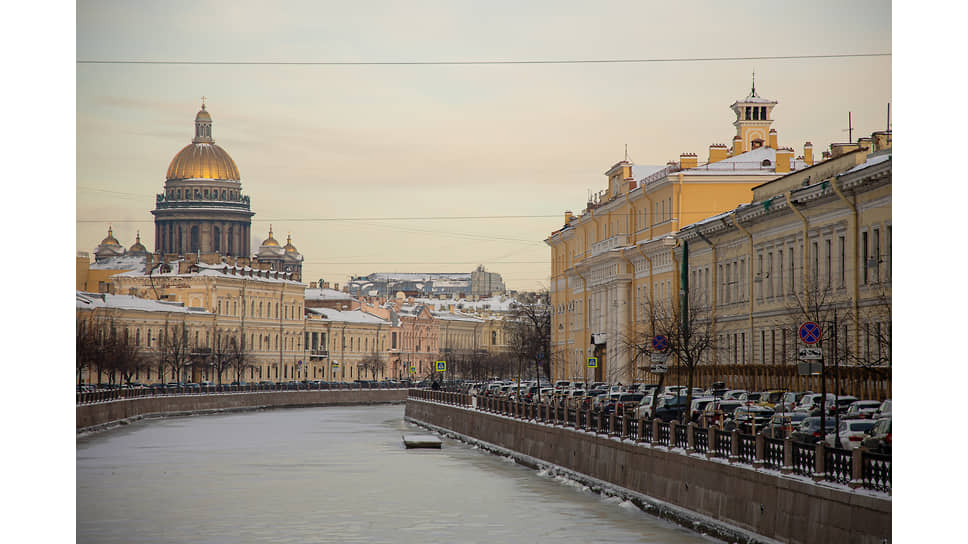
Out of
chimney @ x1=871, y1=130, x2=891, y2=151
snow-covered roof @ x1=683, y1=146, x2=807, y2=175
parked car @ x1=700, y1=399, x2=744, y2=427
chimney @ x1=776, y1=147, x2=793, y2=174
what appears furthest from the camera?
snow-covered roof @ x1=683, y1=146, x2=807, y2=175

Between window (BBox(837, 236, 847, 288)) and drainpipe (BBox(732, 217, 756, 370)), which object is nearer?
window (BBox(837, 236, 847, 288))

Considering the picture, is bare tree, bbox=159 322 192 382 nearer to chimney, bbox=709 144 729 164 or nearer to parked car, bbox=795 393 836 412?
chimney, bbox=709 144 729 164

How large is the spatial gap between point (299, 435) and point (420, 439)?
10085 mm

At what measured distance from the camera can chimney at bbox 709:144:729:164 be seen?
6200 centimetres

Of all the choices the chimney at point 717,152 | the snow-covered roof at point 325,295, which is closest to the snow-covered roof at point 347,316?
the snow-covered roof at point 325,295

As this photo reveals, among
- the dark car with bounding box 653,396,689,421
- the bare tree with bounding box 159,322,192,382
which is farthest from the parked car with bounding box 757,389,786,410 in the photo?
the bare tree with bounding box 159,322,192,382

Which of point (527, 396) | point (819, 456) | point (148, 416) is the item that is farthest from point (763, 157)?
point (819, 456)

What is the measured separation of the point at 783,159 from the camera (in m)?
56.4

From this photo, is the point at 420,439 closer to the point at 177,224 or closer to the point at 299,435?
the point at 299,435

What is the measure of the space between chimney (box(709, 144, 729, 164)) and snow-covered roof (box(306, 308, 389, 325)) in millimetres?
56848

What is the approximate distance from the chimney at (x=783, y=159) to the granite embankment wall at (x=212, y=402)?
26.4m

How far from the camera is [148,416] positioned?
66.2m

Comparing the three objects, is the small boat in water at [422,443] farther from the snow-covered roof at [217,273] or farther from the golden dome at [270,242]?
the golden dome at [270,242]

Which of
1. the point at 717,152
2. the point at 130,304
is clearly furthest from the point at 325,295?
the point at 717,152
